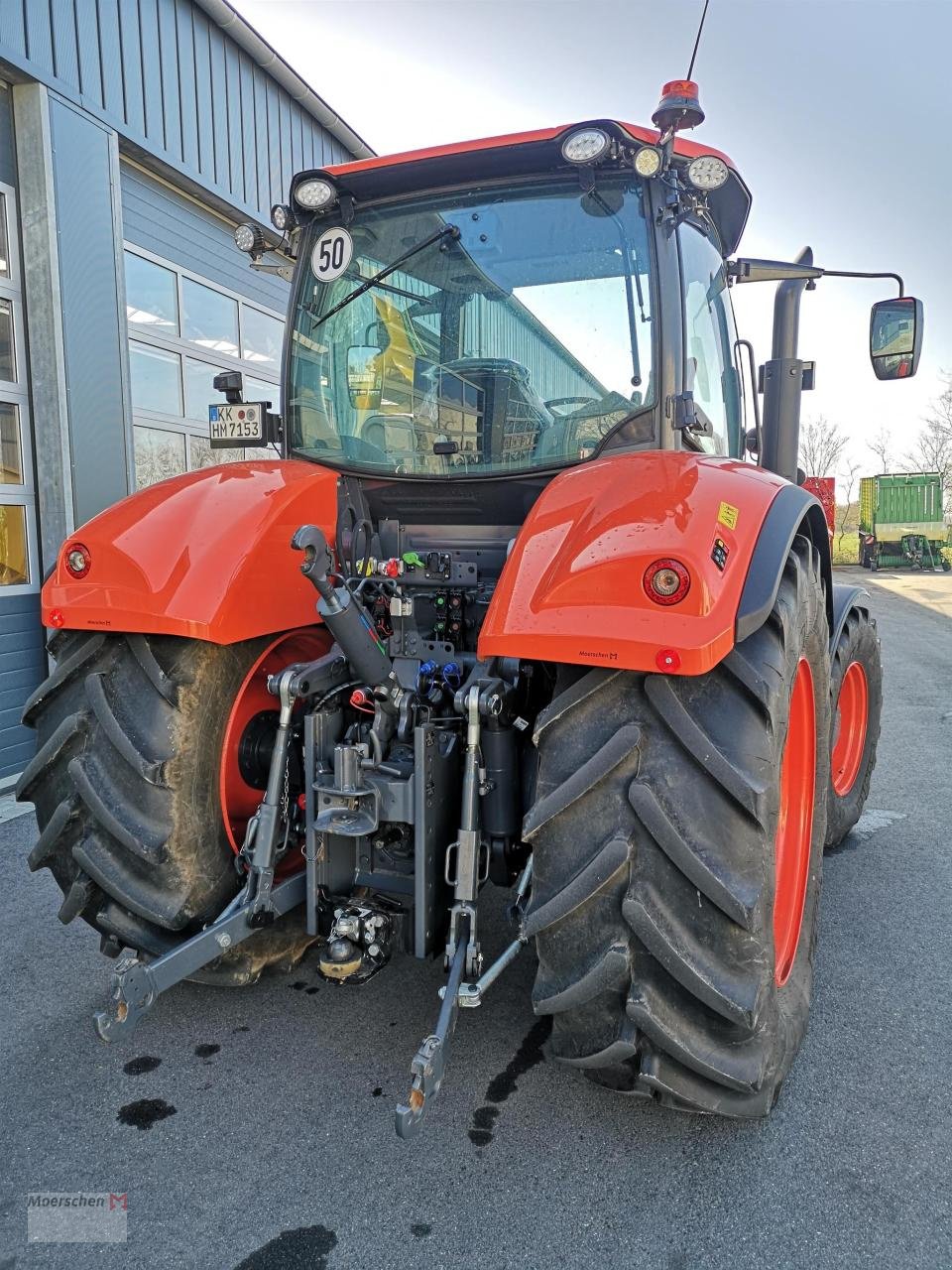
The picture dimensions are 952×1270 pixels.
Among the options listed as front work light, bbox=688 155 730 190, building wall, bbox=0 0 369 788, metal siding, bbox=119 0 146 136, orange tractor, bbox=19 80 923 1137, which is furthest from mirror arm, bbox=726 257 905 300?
metal siding, bbox=119 0 146 136

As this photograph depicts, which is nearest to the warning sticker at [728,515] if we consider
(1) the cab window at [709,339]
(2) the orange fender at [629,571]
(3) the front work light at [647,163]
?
(2) the orange fender at [629,571]

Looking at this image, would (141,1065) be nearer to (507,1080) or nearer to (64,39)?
(507,1080)

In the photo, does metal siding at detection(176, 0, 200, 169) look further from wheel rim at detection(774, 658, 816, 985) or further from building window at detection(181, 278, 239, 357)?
wheel rim at detection(774, 658, 816, 985)

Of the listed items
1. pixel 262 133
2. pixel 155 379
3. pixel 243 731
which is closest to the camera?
pixel 243 731

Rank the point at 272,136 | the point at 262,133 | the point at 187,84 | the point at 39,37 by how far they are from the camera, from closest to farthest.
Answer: the point at 39,37, the point at 187,84, the point at 262,133, the point at 272,136

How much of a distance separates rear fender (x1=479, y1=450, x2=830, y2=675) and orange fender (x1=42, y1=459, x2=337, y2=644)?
75 cm

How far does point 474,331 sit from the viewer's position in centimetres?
277

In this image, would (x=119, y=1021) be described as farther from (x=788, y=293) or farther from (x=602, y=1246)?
(x=788, y=293)

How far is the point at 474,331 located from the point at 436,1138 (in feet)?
7.34

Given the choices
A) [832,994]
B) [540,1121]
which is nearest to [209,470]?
[540,1121]

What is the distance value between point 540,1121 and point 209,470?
2030 mm

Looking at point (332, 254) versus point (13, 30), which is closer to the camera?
point (332, 254)

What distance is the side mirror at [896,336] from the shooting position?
312 cm

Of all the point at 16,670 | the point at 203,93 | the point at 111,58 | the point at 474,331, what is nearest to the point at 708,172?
the point at 474,331
